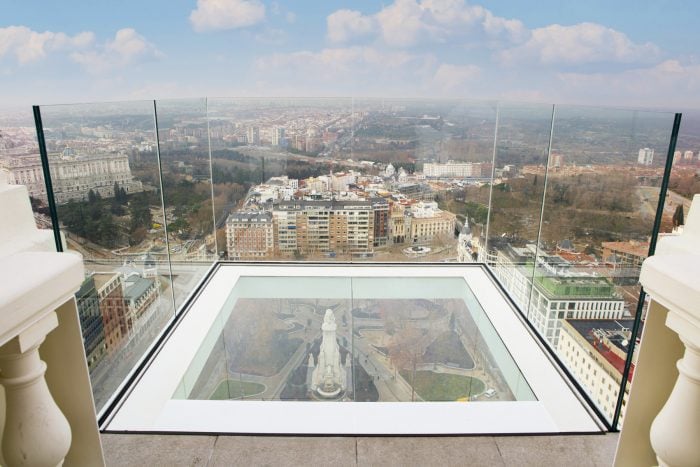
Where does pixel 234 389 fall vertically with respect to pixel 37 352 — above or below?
below

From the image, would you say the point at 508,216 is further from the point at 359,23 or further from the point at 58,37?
the point at 58,37

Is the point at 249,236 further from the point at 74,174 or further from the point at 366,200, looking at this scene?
the point at 74,174

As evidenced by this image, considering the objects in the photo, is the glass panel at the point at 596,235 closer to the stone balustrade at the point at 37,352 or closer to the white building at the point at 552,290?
the white building at the point at 552,290

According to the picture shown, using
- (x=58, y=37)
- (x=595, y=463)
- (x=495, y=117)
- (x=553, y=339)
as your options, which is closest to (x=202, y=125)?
(x=495, y=117)

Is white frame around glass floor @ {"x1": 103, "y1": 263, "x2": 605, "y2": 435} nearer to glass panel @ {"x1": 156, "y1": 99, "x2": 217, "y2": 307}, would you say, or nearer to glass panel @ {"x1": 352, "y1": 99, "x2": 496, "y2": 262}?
glass panel @ {"x1": 156, "y1": 99, "x2": 217, "y2": 307}

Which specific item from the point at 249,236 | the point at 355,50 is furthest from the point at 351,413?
the point at 355,50

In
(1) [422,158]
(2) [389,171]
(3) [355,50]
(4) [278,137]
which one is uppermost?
(3) [355,50]

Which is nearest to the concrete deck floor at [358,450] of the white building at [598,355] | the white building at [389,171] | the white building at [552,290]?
the white building at [598,355]
